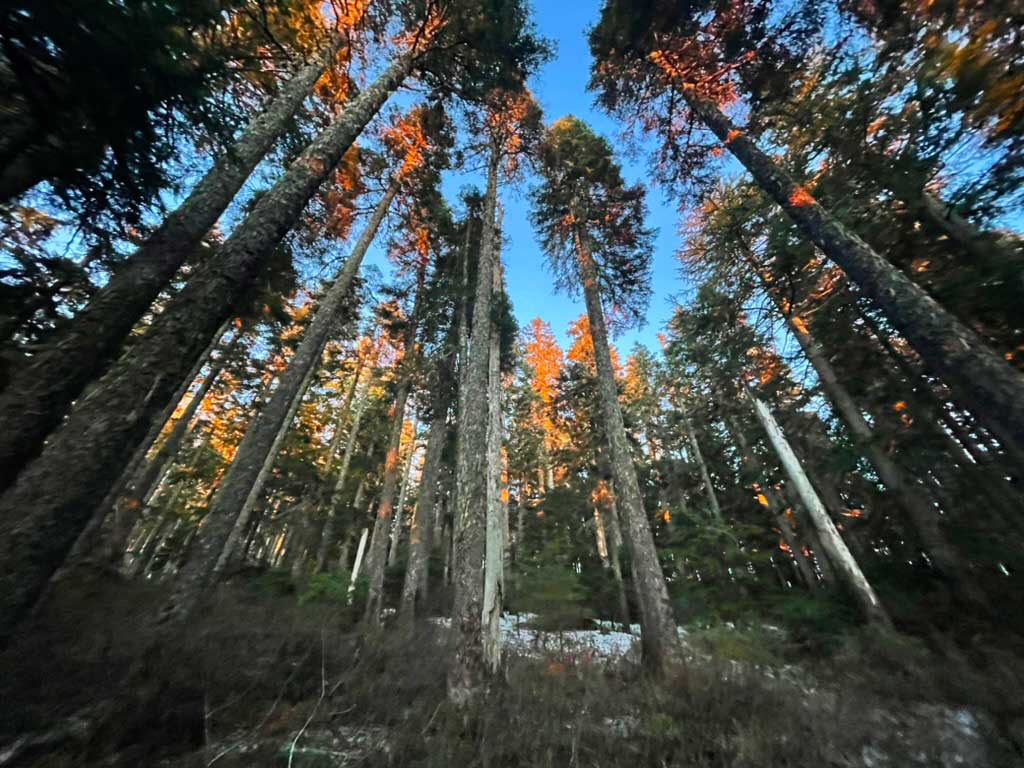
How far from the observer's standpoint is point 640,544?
7.13 meters

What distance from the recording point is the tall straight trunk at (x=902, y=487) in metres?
7.51

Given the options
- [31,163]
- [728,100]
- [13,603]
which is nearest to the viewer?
[13,603]

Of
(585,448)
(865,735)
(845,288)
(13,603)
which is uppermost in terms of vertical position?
(585,448)

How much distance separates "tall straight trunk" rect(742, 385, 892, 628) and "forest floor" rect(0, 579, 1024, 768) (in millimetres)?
1786

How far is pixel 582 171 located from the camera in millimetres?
12297

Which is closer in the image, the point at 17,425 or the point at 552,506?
the point at 17,425

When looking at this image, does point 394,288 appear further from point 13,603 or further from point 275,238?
point 13,603

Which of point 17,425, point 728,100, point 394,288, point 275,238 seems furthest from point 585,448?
point 17,425

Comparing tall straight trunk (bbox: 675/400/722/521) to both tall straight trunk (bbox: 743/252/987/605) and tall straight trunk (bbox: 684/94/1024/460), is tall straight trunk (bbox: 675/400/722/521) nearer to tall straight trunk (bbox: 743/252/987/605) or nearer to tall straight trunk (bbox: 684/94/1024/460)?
tall straight trunk (bbox: 743/252/987/605)

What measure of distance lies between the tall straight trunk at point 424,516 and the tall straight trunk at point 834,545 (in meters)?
10.3

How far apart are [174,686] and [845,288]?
11815 millimetres

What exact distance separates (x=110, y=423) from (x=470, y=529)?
4335 millimetres

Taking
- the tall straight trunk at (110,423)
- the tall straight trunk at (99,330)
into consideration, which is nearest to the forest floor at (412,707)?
the tall straight trunk at (110,423)

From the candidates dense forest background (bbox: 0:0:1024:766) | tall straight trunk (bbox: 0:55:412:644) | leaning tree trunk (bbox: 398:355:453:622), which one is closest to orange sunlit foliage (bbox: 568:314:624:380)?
dense forest background (bbox: 0:0:1024:766)
